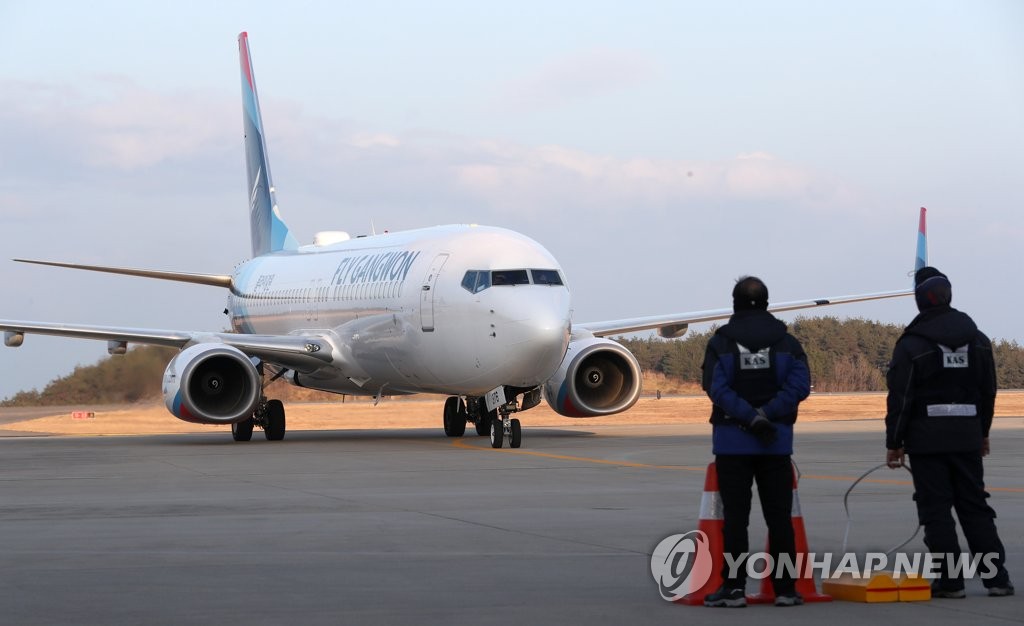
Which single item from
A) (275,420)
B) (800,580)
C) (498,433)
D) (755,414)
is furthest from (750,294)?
(275,420)

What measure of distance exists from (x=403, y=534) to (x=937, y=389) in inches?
166

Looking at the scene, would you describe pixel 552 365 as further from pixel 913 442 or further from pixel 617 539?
pixel 913 442

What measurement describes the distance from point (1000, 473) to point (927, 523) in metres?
8.96

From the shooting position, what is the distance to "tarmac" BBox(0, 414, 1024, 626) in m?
7.64

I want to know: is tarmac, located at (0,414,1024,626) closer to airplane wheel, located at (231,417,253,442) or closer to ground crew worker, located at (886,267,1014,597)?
ground crew worker, located at (886,267,1014,597)

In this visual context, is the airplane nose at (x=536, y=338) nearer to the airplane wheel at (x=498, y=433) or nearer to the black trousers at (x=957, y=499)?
the airplane wheel at (x=498, y=433)

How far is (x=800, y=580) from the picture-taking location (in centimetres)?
804

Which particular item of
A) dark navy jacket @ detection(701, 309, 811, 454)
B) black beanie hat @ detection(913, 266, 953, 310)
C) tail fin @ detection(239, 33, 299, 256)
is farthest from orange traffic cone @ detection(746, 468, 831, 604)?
tail fin @ detection(239, 33, 299, 256)

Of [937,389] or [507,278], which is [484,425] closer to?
[507,278]

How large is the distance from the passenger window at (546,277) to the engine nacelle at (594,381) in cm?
289

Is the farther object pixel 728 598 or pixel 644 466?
pixel 644 466

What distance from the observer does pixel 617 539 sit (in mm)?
10508

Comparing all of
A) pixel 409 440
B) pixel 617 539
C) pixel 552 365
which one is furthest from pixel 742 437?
pixel 409 440

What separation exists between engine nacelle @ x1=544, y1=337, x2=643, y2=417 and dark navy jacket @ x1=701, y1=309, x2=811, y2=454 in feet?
56.5
